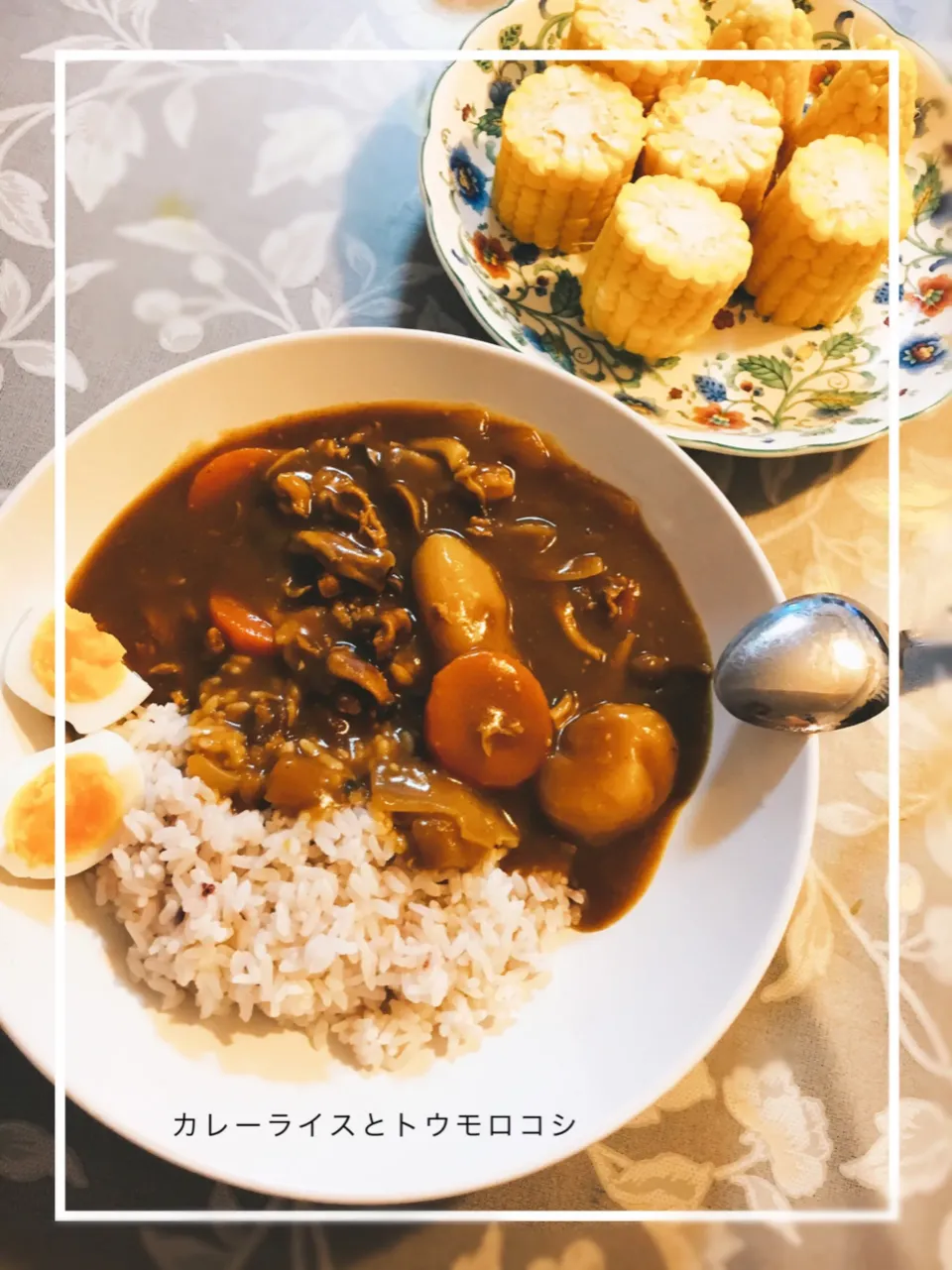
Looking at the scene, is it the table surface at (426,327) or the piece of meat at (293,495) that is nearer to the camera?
the table surface at (426,327)

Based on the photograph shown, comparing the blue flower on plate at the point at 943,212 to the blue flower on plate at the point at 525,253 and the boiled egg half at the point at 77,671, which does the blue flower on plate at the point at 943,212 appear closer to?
the blue flower on plate at the point at 525,253

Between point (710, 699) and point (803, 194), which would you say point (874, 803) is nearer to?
point (710, 699)

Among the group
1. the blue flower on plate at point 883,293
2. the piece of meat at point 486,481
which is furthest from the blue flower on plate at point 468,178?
the blue flower on plate at point 883,293

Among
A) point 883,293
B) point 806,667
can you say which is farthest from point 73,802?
point 883,293

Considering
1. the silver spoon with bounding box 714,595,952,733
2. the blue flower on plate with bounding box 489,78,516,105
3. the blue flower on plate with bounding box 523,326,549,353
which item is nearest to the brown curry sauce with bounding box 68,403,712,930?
the silver spoon with bounding box 714,595,952,733

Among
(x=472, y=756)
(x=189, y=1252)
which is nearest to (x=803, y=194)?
(x=472, y=756)

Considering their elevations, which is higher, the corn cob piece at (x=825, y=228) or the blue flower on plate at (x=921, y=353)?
the corn cob piece at (x=825, y=228)

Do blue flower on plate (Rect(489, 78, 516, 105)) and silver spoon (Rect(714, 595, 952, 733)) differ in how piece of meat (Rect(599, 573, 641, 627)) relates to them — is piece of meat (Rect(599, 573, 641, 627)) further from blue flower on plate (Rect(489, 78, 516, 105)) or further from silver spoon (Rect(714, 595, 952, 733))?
blue flower on plate (Rect(489, 78, 516, 105))
